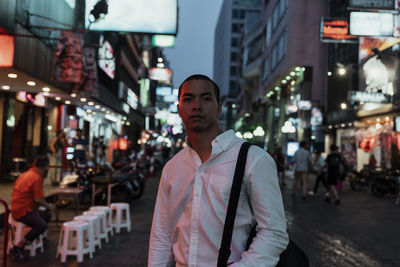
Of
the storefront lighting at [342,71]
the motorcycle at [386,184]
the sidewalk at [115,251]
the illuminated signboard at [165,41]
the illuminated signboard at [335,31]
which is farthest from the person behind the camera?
the illuminated signboard at [165,41]

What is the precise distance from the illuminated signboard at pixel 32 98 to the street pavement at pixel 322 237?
6218 mm

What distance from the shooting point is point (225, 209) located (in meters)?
2.12

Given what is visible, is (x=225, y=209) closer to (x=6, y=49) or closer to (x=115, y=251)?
(x=115, y=251)

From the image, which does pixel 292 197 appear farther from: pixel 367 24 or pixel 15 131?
pixel 15 131

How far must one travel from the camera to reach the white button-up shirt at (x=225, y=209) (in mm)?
2086

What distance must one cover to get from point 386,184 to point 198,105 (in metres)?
17.4

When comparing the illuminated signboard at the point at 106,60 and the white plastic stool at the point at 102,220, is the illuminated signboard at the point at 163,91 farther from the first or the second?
the white plastic stool at the point at 102,220

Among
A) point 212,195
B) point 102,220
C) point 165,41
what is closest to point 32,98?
point 102,220

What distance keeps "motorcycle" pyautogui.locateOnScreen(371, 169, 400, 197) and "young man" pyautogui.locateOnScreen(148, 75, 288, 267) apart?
55.3 feet

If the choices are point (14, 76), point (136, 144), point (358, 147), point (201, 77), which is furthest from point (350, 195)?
point (136, 144)

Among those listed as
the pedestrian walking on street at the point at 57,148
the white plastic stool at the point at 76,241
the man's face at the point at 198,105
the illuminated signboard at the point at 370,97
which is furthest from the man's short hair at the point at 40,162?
the illuminated signboard at the point at 370,97

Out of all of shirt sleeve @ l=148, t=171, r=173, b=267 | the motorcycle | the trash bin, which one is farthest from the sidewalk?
the motorcycle

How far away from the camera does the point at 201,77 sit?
92.4 inches

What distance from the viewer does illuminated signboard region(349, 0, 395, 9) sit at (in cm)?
1600
